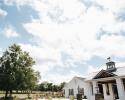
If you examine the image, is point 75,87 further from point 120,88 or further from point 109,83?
point 120,88

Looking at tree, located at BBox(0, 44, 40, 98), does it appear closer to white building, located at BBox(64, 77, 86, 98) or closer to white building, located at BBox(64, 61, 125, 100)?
white building, located at BBox(64, 77, 86, 98)

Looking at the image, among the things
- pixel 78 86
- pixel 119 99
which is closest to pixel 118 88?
pixel 119 99

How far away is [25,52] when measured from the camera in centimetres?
4828

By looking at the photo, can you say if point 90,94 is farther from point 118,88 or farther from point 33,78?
point 33,78

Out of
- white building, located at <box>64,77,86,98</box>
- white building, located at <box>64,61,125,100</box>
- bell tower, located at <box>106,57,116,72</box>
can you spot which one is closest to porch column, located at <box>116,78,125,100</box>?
white building, located at <box>64,61,125,100</box>

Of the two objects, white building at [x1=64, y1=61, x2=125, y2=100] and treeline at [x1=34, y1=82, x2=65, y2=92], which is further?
treeline at [x1=34, y1=82, x2=65, y2=92]

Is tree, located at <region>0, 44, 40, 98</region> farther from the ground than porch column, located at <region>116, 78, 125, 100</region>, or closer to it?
farther from the ground

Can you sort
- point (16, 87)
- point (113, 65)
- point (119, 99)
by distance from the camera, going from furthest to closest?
1. point (16, 87)
2. point (113, 65)
3. point (119, 99)

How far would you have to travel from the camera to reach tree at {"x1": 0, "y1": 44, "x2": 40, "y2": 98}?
42.8 m

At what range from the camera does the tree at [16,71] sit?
4278 centimetres

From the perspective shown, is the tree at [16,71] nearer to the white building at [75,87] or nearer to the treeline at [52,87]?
the white building at [75,87]

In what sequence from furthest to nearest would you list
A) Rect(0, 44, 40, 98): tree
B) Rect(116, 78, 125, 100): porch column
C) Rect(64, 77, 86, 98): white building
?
1. Rect(64, 77, 86, 98): white building
2. Rect(0, 44, 40, 98): tree
3. Rect(116, 78, 125, 100): porch column

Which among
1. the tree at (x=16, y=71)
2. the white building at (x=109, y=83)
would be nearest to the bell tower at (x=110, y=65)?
the white building at (x=109, y=83)

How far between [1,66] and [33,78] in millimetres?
8084
